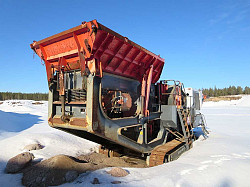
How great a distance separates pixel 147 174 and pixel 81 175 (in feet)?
5.39

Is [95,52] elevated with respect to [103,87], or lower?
elevated

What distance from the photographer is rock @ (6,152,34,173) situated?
505 cm

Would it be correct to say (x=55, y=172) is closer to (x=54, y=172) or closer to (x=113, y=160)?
(x=54, y=172)

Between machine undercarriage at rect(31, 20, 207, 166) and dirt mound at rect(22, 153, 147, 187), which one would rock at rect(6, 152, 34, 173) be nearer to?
dirt mound at rect(22, 153, 147, 187)

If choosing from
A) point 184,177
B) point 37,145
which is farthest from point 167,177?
point 37,145

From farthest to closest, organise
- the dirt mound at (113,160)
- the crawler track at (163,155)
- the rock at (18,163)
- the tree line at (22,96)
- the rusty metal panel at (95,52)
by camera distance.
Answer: the tree line at (22,96) < the dirt mound at (113,160) < the crawler track at (163,155) < the rock at (18,163) < the rusty metal panel at (95,52)

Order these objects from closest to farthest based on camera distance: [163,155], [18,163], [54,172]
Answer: [54,172], [18,163], [163,155]

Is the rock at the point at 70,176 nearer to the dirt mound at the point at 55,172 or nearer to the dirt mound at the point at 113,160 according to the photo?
the dirt mound at the point at 55,172

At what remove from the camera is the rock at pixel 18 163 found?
5047 millimetres

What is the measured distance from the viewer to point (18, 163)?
17.1ft

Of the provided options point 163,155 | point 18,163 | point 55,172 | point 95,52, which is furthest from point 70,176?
point 95,52

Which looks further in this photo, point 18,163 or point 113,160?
point 113,160

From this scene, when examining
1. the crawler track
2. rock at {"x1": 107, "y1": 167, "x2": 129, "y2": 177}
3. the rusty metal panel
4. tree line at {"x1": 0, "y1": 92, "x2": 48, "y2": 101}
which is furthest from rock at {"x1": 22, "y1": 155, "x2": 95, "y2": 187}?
tree line at {"x1": 0, "y1": 92, "x2": 48, "y2": 101}

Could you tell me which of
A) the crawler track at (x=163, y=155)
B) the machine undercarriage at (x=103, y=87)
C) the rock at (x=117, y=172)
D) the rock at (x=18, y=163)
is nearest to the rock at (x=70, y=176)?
the rock at (x=117, y=172)
